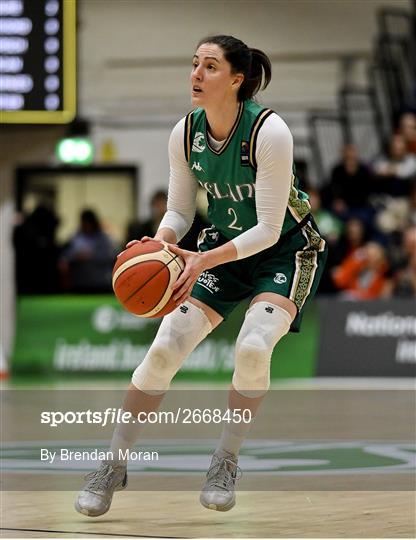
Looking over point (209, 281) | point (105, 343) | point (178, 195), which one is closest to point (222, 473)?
point (209, 281)

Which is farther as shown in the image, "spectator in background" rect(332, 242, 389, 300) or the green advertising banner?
"spectator in background" rect(332, 242, 389, 300)

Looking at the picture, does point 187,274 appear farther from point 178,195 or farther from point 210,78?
point 210,78

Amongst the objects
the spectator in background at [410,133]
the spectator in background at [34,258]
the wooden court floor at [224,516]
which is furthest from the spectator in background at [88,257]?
the wooden court floor at [224,516]

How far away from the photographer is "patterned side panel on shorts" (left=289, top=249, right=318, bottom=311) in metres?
4.83

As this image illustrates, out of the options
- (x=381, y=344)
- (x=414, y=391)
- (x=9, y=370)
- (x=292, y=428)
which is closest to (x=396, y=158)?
(x=381, y=344)

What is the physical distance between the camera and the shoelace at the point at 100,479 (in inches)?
182

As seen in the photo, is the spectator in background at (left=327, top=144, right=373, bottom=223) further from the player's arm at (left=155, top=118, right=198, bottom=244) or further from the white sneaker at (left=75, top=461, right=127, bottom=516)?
the white sneaker at (left=75, top=461, right=127, bottom=516)

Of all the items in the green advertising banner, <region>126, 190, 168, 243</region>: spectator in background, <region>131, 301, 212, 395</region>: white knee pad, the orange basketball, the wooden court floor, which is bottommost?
the green advertising banner

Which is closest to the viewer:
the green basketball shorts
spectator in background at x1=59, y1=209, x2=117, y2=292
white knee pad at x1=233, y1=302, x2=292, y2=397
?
white knee pad at x1=233, y1=302, x2=292, y2=397

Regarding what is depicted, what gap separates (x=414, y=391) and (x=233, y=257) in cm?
633

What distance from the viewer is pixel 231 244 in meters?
4.57

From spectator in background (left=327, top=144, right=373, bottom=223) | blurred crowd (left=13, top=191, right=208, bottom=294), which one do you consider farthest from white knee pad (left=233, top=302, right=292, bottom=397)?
spectator in background (left=327, top=144, right=373, bottom=223)

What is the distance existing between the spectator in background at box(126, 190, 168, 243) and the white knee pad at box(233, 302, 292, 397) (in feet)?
23.5

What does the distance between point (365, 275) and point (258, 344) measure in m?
7.93
